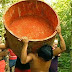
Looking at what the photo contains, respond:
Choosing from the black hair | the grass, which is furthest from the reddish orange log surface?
the grass

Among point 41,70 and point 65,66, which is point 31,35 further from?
point 65,66

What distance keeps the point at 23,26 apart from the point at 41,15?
0.35 meters

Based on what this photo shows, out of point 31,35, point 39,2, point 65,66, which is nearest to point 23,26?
point 31,35

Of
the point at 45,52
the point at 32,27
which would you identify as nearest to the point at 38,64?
the point at 45,52

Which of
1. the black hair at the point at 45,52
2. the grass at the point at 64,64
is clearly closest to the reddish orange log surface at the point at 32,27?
the black hair at the point at 45,52

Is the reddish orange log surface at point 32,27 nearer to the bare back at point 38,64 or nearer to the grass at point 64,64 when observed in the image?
the bare back at point 38,64

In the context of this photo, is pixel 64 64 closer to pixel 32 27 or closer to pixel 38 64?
pixel 32 27

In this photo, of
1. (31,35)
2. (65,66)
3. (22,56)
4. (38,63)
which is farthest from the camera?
(65,66)

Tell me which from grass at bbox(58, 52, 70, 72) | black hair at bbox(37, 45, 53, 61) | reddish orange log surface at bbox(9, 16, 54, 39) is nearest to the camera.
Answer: black hair at bbox(37, 45, 53, 61)

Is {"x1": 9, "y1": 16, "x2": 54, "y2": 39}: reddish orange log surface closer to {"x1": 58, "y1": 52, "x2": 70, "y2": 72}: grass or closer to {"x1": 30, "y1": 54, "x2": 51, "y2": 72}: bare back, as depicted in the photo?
{"x1": 30, "y1": 54, "x2": 51, "y2": 72}: bare back

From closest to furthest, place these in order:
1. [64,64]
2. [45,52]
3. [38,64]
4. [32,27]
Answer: [45,52], [38,64], [32,27], [64,64]

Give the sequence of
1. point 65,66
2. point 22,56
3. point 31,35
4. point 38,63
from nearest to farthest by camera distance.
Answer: point 22,56 → point 38,63 → point 31,35 → point 65,66

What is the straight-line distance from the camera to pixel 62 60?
867 centimetres

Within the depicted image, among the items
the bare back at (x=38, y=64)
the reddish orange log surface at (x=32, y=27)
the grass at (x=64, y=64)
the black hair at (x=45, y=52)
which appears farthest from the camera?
the grass at (x=64, y=64)
